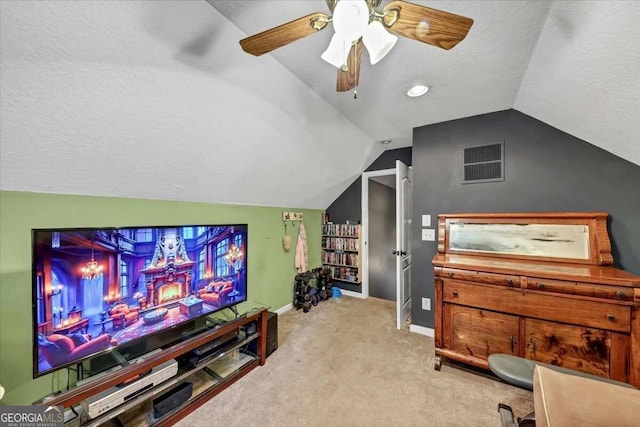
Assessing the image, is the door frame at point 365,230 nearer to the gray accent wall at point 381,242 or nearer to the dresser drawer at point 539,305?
the gray accent wall at point 381,242

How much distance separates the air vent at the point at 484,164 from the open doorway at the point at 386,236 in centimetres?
65

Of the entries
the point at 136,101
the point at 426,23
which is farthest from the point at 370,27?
the point at 136,101

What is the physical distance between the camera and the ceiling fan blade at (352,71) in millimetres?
1035

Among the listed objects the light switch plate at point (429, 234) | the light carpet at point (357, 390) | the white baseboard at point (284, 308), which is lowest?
the light carpet at point (357, 390)

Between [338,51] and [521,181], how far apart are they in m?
2.21

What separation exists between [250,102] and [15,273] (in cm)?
167

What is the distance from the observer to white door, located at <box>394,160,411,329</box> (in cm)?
267

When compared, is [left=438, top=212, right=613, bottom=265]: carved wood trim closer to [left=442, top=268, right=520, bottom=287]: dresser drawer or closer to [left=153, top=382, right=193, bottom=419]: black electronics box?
[left=442, top=268, right=520, bottom=287]: dresser drawer

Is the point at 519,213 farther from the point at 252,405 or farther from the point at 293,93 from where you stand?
the point at 252,405

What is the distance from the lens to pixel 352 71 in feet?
3.74

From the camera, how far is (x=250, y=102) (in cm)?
170

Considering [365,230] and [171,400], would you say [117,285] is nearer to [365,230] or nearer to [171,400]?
[171,400]

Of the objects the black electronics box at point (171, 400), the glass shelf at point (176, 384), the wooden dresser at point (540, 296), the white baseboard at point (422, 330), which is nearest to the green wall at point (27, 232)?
the glass shelf at point (176, 384)

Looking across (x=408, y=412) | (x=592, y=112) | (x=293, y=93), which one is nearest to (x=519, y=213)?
(x=592, y=112)
